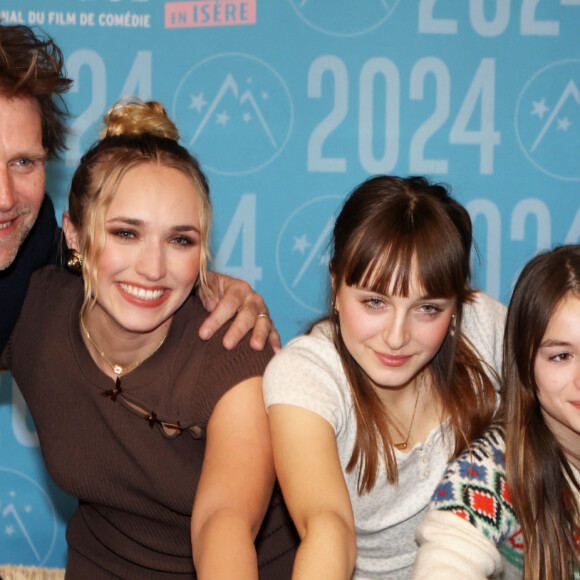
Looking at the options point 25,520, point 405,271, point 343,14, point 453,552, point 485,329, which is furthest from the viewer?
point 25,520

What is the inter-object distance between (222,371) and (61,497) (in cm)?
112

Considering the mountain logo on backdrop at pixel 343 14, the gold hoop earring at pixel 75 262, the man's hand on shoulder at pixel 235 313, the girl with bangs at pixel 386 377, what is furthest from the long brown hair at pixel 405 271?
the mountain logo on backdrop at pixel 343 14

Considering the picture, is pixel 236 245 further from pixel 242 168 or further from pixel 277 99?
pixel 277 99

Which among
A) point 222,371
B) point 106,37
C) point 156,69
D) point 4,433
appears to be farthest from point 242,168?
point 4,433

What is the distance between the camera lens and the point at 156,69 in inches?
78.2

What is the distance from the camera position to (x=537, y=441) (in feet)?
4.29

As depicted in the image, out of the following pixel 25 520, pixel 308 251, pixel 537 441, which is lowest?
pixel 25 520

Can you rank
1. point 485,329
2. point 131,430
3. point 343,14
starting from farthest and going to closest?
point 343,14 < point 485,329 < point 131,430

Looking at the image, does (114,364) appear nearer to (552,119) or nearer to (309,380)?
(309,380)

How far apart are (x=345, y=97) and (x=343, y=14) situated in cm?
21

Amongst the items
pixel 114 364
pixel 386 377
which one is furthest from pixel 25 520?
pixel 386 377

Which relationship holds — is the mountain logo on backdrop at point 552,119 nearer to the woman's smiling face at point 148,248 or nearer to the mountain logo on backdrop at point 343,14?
the mountain logo on backdrop at point 343,14

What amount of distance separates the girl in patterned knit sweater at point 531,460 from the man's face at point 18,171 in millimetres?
948

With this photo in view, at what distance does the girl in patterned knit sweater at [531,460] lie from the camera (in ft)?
3.89
